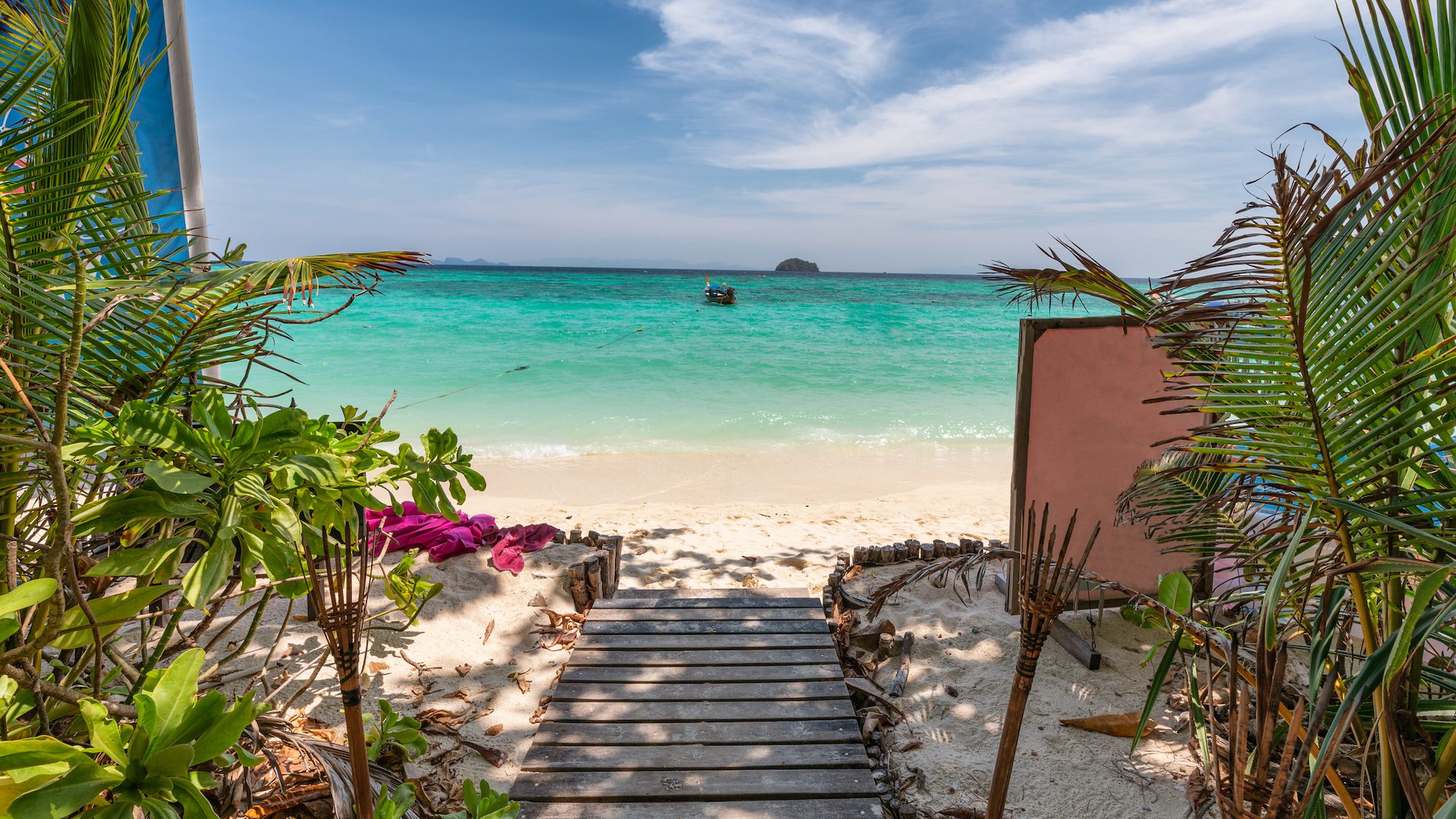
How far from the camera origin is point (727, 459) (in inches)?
377

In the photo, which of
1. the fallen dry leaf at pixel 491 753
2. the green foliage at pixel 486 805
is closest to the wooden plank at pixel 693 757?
the fallen dry leaf at pixel 491 753

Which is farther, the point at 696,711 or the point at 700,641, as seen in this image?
the point at 700,641

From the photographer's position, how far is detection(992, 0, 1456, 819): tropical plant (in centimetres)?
121

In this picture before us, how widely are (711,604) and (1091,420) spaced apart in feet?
7.46

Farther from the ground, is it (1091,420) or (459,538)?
(1091,420)

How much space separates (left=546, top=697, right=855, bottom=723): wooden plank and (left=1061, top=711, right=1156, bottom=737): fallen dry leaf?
0.95m

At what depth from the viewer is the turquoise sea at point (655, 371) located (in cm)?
1133

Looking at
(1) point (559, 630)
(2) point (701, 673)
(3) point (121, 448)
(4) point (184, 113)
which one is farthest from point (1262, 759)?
(4) point (184, 113)

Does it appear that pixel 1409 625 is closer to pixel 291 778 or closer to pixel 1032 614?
pixel 1032 614

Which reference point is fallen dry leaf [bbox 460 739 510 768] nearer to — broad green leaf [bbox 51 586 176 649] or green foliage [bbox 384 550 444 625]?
green foliage [bbox 384 550 444 625]

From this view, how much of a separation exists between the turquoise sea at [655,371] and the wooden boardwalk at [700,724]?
1.49 meters

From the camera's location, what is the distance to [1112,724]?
9.93 feet

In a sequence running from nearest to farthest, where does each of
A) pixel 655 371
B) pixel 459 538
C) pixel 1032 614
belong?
pixel 1032 614
pixel 459 538
pixel 655 371

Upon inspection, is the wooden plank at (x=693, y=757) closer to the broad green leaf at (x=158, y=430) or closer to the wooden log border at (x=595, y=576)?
the wooden log border at (x=595, y=576)
